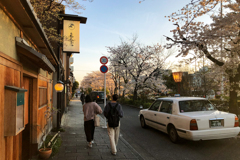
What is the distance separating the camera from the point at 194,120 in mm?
5590

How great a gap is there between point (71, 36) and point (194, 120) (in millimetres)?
7571

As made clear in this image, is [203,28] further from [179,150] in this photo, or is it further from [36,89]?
[36,89]

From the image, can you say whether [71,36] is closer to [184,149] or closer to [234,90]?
[184,149]

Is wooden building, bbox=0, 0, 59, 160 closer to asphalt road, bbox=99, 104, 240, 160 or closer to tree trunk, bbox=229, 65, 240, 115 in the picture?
asphalt road, bbox=99, 104, 240, 160

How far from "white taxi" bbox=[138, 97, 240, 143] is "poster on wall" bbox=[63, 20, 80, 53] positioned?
5.66 meters

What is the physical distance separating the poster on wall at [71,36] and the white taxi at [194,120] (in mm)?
5664

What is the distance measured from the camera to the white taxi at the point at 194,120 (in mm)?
Result: 5578

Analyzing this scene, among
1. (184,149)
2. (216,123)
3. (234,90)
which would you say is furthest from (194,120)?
(234,90)

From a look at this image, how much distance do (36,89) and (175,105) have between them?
4.57 meters

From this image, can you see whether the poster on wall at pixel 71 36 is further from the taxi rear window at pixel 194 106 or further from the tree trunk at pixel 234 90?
the tree trunk at pixel 234 90

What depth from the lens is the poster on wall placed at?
10148mm

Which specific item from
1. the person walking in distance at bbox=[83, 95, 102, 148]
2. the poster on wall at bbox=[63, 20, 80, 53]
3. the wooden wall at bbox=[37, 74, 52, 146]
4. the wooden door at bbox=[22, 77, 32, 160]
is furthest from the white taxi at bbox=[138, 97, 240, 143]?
the poster on wall at bbox=[63, 20, 80, 53]

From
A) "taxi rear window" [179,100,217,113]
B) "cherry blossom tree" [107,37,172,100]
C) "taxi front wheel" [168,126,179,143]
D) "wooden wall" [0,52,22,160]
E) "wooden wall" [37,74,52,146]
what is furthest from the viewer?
"cherry blossom tree" [107,37,172,100]

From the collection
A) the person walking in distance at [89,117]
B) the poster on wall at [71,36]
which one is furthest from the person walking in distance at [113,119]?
the poster on wall at [71,36]
